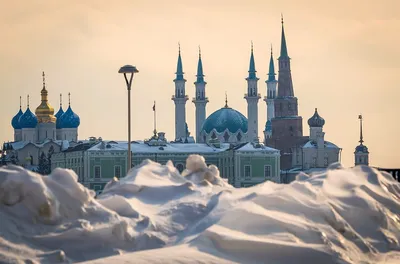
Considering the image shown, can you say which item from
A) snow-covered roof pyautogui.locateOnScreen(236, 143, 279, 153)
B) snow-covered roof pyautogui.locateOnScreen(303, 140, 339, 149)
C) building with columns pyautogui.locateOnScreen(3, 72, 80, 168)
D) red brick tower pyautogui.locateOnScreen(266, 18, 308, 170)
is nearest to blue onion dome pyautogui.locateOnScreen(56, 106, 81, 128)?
building with columns pyautogui.locateOnScreen(3, 72, 80, 168)

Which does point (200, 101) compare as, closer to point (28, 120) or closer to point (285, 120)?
point (285, 120)

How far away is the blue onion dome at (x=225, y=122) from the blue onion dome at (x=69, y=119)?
38.5 feet

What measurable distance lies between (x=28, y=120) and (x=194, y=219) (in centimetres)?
10082

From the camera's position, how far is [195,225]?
15.6m

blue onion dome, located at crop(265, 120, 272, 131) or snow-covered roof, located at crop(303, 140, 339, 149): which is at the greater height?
blue onion dome, located at crop(265, 120, 272, 131)

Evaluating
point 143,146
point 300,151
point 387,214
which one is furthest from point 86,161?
point 387,214

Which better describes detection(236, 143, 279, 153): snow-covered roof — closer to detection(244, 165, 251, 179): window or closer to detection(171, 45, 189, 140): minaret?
detection(244, 165, 251, 179): window

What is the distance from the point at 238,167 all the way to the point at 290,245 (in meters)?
91.0

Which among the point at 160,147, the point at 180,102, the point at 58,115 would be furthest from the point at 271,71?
the point at 160,147

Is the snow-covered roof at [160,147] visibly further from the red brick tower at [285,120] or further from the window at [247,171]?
the red brick tower at [285,120]

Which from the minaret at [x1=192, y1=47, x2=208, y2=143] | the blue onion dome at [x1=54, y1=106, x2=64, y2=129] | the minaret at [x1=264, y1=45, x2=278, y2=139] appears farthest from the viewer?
the minaret at [x1=264, y1=45, x2=278, y2=139]

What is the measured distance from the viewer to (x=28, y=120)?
380 feet

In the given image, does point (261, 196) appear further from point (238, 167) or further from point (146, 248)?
point (238, 167)

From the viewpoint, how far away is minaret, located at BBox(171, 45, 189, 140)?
12725 centimetres
